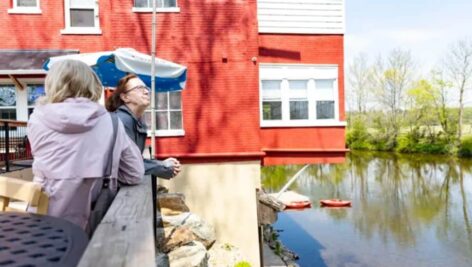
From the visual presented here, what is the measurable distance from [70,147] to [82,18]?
8638 mm

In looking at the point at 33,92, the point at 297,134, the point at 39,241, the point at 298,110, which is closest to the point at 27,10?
the point at 33,92

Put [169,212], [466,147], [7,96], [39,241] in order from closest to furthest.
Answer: [39,241], [169,212], [7,96], [466,147]

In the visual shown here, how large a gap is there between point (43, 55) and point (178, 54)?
9.31ft

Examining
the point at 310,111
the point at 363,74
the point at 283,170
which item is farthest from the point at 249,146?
the point at 363,74

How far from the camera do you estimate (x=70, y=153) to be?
1.77 metres

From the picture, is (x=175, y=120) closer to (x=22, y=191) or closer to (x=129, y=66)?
(x=129, y=66)

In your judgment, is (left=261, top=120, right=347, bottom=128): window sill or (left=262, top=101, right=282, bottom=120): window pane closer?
(left=261, top=120, right=347, bottom=128): window sill

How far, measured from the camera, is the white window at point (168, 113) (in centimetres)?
942

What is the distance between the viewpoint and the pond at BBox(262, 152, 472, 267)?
690 inches

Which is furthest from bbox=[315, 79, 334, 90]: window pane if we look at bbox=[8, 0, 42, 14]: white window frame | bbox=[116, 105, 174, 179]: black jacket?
bbox=[116, 105, 174, 179]: black jacket

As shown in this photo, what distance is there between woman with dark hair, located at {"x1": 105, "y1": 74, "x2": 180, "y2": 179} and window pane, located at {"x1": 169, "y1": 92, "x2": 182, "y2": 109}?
21.8ft

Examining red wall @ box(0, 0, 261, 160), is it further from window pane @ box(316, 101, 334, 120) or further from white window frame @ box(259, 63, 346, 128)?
window pane @ box(316, 101, 334, 120)

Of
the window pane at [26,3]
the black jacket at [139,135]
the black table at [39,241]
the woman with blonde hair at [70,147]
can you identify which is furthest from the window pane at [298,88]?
the black table at [39,241]

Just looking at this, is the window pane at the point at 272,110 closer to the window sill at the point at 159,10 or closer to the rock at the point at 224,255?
the window sill at the point at 159,10
